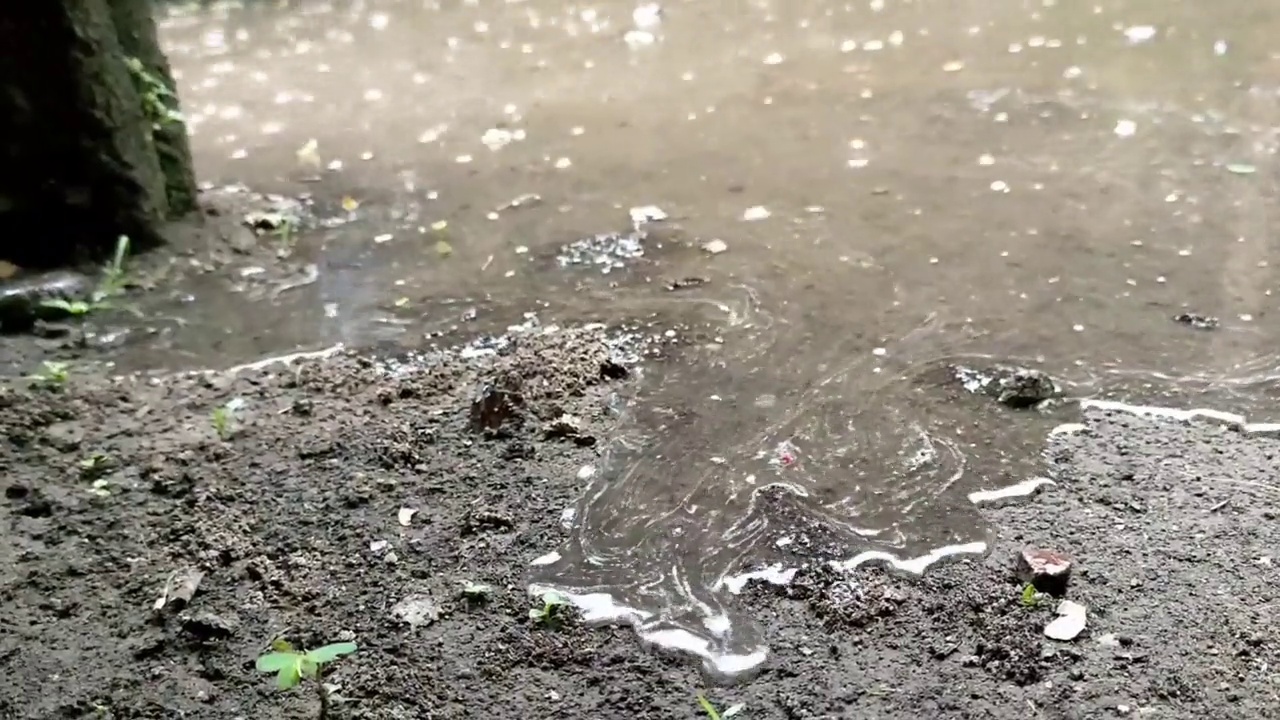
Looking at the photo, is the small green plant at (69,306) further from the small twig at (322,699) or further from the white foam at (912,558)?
the white foam at (912,558)

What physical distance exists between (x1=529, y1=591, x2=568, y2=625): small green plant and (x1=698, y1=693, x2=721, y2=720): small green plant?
309 mm

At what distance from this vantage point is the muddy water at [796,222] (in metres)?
2.13

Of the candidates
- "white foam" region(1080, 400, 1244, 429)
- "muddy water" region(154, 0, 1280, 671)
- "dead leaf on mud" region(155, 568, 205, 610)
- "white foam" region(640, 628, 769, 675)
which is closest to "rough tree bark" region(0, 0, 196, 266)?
"muddy water" region(154, 0, 1280, 671)

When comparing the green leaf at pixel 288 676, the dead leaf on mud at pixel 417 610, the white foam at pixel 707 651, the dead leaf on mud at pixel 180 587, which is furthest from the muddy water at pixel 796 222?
the dead leaf on mud at pixel 180 587

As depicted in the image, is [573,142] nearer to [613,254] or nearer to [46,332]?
[613,254]

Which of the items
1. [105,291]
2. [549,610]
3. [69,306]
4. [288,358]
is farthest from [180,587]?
[105,291]

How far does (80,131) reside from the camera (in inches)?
118

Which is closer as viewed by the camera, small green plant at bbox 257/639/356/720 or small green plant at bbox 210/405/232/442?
small green plant at bbox 257/639/356/720

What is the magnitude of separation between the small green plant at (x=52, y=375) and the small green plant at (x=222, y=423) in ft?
1.47

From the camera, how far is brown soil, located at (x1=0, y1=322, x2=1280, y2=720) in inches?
64.6

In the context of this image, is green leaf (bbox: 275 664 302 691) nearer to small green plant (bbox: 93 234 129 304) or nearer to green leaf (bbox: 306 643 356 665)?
green leaf (bbox: 306 643 356 665)

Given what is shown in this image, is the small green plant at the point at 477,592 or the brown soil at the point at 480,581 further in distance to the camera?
the small green plant at the point at 477,592

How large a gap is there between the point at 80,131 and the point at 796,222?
2158 millimetres

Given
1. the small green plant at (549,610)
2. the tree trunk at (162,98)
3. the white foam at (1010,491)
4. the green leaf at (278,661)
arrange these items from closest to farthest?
the green leaf at (278,661)
the small green plant at (549,610)
the white foam at (1010,491)
the tree trunk at (162,98)
